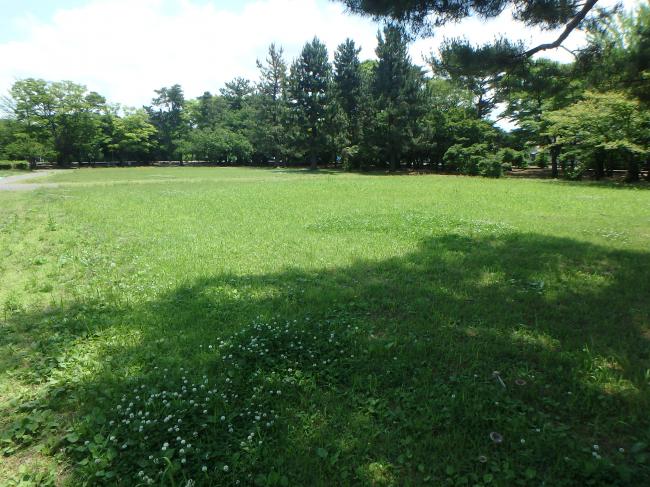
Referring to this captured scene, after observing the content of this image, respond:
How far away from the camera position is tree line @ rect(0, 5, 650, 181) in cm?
566

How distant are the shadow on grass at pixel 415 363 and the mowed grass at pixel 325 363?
2 centimetres

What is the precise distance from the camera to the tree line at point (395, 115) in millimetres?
5664

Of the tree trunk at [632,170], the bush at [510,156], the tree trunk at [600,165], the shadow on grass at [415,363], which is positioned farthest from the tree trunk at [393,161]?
the shadow on grass at [415,363]

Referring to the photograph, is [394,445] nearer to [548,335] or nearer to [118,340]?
[548,335]

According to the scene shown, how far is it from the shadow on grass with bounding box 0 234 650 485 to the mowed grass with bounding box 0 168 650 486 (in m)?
0.02

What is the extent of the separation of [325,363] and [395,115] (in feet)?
106

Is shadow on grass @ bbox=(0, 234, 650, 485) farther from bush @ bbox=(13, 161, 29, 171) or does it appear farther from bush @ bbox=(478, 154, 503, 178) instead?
bush @ bbox=(13, 161, 29, 171)

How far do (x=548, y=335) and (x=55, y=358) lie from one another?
479 cm

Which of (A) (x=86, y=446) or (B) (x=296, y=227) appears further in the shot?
(B) (x=296, y=227)

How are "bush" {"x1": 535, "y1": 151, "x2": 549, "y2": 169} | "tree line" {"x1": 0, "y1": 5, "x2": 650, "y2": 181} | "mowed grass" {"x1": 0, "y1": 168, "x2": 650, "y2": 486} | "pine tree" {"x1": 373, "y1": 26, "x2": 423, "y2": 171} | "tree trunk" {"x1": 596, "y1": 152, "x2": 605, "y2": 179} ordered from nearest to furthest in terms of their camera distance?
"mowed grass" {"x1": 0, "y1": 168, "x2": 650, "y2": 486} < "tree line" {"x1": 0, "y1": 5, "x2": 650, "y2": 181} < "tree trunk" {"x1": 596, "y1": 152, "x2": 605, "y2": 179} < "bush" {"x1": 535, "y1": 151, "x2": 549, "y2": 169} < "pine tree" {"x1": 373, "y1": 26, "x2": 423, "y2": 171}

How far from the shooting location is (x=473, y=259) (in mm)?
6496

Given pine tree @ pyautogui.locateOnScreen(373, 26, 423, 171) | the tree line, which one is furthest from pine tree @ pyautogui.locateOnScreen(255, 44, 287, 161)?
pine tree @ pyautogui.locateOnScreen(373, 26, 423, 171)

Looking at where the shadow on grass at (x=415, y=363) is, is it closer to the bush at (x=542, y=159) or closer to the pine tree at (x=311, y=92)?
the bush at (x=542, y=159)

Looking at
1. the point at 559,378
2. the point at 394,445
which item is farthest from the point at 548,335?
the point at 394,445
